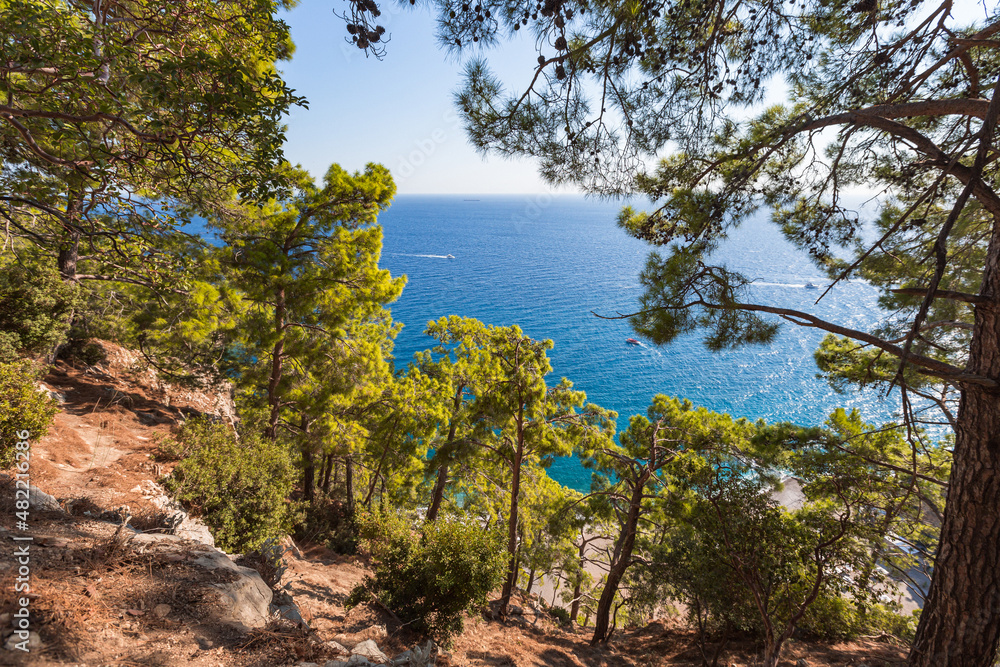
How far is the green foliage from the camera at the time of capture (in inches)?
333

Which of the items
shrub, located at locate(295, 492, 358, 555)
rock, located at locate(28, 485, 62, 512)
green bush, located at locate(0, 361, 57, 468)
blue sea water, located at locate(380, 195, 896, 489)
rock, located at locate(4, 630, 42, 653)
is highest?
blue sea water, located at locate(380, 195, 896, 489)

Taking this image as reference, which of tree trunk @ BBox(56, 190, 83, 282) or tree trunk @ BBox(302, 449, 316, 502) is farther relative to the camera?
tree trunk @ BBox(302, 449, 316, 502)

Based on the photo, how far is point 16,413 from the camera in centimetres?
494

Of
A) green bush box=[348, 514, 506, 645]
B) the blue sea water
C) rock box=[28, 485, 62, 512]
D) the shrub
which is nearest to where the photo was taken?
rock box=[28, 485, 62, 512]

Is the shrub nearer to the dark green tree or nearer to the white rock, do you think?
the white rock

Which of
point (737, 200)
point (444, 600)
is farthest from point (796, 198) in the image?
point (444, 600)

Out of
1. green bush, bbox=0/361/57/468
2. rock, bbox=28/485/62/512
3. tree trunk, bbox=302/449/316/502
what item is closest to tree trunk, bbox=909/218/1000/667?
rock, bbox=28/485/62/512

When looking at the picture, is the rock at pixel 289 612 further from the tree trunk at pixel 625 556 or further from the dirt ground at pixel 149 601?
the tree trunk at pixel 625 556

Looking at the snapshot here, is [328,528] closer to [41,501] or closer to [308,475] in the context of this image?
[308,475]

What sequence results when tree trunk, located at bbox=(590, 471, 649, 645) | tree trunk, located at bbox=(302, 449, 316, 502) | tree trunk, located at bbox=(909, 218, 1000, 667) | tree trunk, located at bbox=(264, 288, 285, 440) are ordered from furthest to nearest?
1. tree trunk, located at bbox=(302, 449, 316, 502)
2. tree trunk, located at bbox=(264, 288, 285, 440)
3. tree trunk, located at bbox=(590, 471, 649, 645)
4. tree trunk, located at bbox=(909, 218, 1000, 667)

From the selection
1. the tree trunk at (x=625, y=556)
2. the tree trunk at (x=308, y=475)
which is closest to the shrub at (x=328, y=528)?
the tree trunk at (x=308, y=475)

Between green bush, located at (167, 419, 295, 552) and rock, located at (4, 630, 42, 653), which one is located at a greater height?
green bush, located at (167, 419, 295, 552)

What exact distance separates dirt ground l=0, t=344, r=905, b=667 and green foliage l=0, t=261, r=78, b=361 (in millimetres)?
1230

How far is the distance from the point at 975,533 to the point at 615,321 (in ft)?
151
